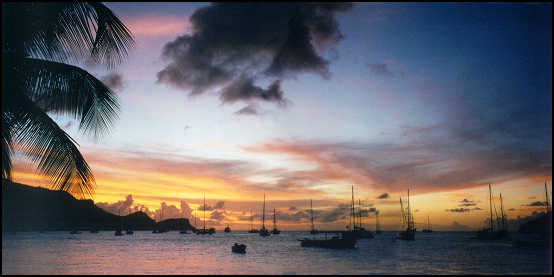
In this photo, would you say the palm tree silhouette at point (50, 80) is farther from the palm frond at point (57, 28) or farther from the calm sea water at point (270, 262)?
the calm sea water at point (270, 262)

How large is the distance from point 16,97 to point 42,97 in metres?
0.59

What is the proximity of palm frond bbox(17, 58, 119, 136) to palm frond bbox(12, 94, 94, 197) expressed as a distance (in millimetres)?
385

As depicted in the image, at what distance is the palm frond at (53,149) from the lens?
699 centimetres

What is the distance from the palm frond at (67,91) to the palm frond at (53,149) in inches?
15.2

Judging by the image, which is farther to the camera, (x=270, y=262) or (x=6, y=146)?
(x=270, y=262)

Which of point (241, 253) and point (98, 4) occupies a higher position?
point (98, 4)

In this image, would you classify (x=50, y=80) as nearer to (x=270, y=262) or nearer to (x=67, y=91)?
(x=67, y=91)

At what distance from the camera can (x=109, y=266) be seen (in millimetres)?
45562

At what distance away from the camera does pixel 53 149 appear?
736cm

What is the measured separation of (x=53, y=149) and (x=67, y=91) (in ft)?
4.13

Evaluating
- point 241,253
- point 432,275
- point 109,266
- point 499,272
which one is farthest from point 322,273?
point 241,253

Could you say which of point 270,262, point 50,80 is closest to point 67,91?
point 50,80

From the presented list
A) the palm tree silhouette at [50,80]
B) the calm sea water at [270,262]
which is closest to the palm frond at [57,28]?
the palm tree silhouette at [50,80]

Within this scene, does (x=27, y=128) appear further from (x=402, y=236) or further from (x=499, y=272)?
(x=402, y=236)
